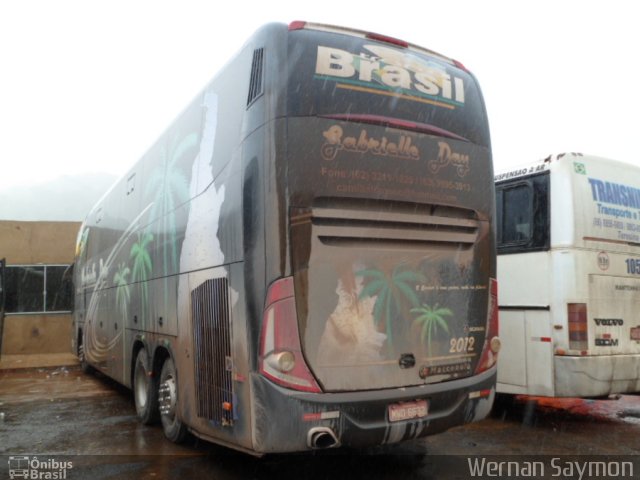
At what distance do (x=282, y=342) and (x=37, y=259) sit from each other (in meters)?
16.9

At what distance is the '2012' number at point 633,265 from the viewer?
22.9ft

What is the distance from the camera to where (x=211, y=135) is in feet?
17.9

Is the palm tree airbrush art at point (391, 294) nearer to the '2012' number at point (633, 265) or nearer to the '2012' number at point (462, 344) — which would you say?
the '2012' number at point (462, 344)

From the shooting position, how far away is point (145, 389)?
287 inches

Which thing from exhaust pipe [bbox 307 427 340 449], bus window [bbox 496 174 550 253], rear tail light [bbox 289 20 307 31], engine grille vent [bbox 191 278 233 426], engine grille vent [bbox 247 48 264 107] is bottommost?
exhaust pipe [bbox 307 427 340 449]

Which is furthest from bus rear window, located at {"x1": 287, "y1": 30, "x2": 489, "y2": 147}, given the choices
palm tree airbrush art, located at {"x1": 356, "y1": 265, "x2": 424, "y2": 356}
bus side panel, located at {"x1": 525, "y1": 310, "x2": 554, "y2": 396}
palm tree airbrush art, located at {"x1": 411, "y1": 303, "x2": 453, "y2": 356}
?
bus side panel, located at {"x1": 525, "y1": 310, "x2": 554, "y2": 396}

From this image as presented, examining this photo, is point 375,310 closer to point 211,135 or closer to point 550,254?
point 211,135

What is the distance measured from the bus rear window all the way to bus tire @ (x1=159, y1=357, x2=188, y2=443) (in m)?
3.31

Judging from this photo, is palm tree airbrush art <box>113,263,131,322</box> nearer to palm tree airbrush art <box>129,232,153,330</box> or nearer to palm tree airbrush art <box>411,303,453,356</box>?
palm tree airbrush art <box>129,232,153,330</box>

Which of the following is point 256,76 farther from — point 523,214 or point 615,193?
point 615,193

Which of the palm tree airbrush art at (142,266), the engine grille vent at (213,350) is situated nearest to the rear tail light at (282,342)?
the engine grille vent at (213,350)

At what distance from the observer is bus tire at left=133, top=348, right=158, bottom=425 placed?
6.92m

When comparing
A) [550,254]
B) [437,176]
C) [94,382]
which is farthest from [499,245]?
[94,382]

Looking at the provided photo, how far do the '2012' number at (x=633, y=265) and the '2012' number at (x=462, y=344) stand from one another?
3.12 m
